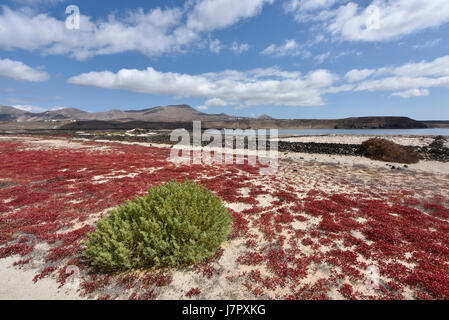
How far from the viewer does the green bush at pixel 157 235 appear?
18.3ft

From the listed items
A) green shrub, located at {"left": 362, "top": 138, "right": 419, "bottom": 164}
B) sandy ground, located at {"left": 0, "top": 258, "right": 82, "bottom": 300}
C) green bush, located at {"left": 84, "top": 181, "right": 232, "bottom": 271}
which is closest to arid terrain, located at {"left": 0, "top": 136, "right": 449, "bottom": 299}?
sandy ground, located at {"left": 0, "top": 258, "right": 82, "bottom": 300}

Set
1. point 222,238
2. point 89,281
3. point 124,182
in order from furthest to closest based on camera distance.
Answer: point 124,182 → point 222,238 → point 89,281

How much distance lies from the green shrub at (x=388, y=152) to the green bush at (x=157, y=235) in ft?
105

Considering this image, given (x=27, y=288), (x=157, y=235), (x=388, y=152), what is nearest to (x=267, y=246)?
(x=157, y=235)

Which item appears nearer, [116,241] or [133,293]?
[133,293]

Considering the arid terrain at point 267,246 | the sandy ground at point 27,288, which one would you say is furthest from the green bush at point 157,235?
the sandy ground at point 27,288

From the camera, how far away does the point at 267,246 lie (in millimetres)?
7223

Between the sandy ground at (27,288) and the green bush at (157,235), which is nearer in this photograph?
the sandy ground at (27,288)

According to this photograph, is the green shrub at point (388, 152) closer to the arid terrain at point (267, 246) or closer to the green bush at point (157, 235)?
the arid terrain at point (267, 246)

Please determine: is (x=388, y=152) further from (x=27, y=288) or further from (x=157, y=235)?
(x=27, y=288)

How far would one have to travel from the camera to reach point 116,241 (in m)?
5.55
